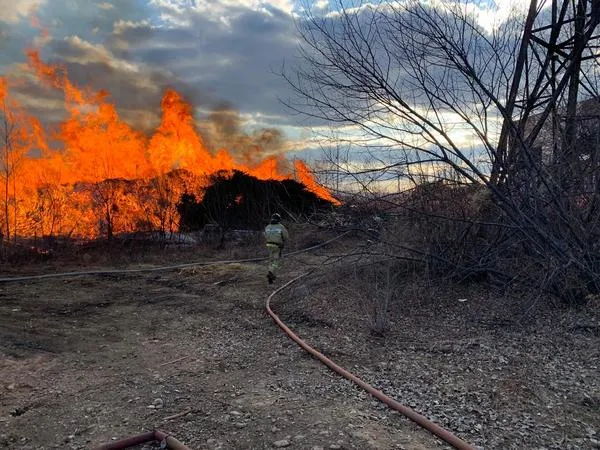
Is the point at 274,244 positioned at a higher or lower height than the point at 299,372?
higher

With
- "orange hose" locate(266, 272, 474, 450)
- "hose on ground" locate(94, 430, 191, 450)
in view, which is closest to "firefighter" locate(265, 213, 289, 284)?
"orange hose" locate(266, 272, 474, 450)

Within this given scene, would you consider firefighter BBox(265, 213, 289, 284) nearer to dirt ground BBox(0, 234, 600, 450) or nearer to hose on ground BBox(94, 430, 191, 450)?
dirt ground BBox(0, 234, 600, 450)

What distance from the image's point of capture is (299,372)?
479 cm

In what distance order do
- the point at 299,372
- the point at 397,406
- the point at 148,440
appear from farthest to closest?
1. the point at 299,372
2. the point at 397,406
3. the point at 148,440

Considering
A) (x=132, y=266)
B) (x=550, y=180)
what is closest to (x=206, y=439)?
(x=550, y=180)

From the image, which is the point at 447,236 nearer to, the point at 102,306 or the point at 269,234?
the point at 269,234

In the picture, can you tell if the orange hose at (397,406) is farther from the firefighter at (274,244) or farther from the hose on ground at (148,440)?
the firefighter at (274,244)

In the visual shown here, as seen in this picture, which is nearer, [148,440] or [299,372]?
[148,440]

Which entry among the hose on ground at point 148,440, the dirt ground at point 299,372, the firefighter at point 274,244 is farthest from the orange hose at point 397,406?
the firefighter at point 274,244

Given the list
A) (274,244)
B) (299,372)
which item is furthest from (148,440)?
(274,244)

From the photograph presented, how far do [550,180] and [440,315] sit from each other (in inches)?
94.7

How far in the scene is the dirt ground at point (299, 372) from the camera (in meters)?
3.52

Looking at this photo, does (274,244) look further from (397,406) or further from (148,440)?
(148,440)

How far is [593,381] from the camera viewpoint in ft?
14.1
